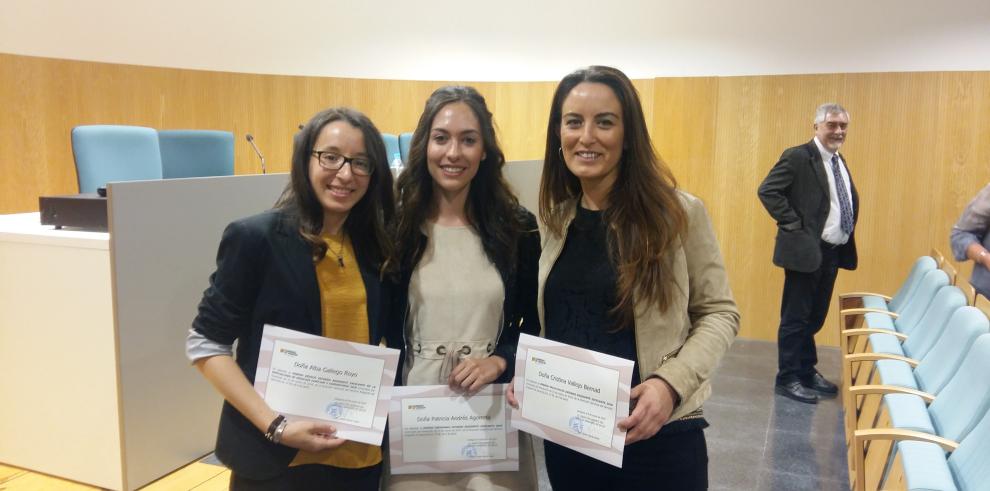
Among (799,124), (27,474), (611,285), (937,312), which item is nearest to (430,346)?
(611,285)

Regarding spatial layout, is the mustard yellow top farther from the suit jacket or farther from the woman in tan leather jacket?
the suit jacket

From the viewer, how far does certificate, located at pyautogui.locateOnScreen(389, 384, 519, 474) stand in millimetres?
1330

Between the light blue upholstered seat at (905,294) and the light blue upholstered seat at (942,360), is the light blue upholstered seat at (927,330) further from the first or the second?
the light blue upholstered seat at (905,294)

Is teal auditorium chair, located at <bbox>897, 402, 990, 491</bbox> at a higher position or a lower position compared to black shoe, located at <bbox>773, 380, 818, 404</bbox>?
higher

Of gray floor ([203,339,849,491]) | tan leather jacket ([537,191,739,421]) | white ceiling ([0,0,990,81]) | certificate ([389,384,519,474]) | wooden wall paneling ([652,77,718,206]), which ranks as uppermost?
white ceiling ([0,0,990,81])

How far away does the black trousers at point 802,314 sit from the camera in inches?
156

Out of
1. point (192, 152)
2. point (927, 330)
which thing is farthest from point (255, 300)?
point (192, 152)

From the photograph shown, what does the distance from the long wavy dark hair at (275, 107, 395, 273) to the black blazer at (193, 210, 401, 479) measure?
0.04m

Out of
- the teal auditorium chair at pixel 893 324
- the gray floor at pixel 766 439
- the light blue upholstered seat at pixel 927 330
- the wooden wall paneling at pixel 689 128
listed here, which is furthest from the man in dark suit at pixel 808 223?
the wooden wall paneling at pixel 689 128

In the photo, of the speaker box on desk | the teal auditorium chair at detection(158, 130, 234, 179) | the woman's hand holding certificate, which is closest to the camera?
the woman's hand holding certificate

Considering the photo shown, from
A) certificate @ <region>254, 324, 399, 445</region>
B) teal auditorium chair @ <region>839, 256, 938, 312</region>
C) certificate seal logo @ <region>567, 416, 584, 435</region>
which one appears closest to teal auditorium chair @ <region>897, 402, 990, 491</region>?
certificate seal logo @ <region>567, 416, 584, 435</region>

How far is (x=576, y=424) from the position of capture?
1211 millimetres

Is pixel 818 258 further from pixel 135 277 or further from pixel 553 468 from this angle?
pixel 135 277

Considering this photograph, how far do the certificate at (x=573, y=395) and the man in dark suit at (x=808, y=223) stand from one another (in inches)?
121
